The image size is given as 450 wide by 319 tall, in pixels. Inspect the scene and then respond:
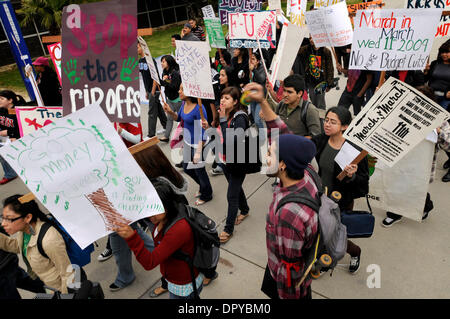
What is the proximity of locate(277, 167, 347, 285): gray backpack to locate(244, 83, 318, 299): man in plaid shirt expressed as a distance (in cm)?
4

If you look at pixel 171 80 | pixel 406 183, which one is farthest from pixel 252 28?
pixel 406 183

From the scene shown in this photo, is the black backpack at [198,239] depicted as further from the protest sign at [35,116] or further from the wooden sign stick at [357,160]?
the protest sign at [35,116]

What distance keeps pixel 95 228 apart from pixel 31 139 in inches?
23.5

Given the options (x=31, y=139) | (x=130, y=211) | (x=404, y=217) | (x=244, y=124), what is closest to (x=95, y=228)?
(x=130, y=211)

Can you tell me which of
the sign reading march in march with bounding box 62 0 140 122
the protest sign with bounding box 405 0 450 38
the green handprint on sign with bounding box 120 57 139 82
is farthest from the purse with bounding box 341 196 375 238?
the protest sign with bounding box 405 0 450 38

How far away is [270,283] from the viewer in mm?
2441

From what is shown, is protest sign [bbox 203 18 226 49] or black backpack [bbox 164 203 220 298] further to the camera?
protest sign [bbox 203 18 226 49]

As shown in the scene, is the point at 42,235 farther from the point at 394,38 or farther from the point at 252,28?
the point at 252,28

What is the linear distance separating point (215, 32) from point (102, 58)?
4.53 meters

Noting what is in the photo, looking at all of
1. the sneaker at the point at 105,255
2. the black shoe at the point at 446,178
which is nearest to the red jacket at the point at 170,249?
the sneaker at the point at 105,255

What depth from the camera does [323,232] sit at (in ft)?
6.84

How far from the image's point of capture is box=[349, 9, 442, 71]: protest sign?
12.0ft

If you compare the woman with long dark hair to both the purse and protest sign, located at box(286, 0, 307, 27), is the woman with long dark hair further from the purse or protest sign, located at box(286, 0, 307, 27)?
the purse

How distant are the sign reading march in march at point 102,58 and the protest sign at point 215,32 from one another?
4.35 metres
